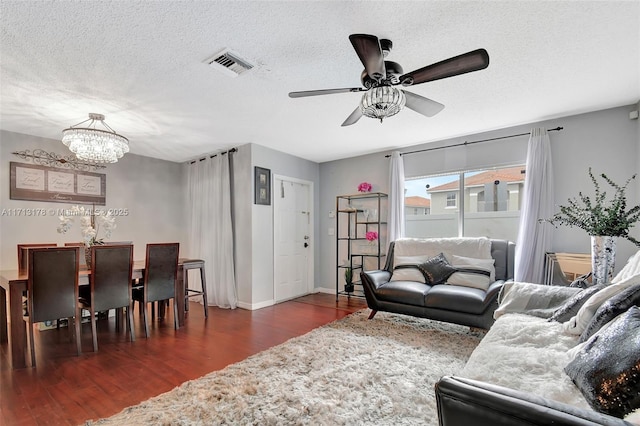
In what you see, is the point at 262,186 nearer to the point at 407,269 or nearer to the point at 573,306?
the point at 407,269

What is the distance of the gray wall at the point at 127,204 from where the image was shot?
3.81 m

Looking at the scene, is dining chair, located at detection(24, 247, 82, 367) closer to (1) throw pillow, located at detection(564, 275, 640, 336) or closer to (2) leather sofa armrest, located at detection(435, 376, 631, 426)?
(2) leather sofa armrest, located at detection(435, 376, 631, 426)

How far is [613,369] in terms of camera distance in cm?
104

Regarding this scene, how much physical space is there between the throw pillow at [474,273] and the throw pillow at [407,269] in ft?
1.20

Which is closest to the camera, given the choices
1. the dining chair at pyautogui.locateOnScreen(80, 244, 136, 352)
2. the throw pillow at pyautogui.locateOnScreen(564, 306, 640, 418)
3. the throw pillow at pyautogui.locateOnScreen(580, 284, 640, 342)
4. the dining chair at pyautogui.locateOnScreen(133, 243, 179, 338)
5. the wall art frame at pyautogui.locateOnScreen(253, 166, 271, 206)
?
the throw pillow at pyautogui.locateOnScreen(564, 306, 640, 418)

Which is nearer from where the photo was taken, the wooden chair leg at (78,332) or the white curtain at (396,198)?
the wooden chair leg at (78,332)

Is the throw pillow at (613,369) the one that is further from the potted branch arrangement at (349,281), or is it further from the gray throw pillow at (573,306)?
the potted branch arrangement at (349,281)

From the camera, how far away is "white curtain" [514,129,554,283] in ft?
11.4

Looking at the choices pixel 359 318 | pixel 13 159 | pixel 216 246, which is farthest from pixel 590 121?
pixel 13 159

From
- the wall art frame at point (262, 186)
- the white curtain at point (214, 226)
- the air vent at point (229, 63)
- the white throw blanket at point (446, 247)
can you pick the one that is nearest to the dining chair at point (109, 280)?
the white curtain at point (214, 226)

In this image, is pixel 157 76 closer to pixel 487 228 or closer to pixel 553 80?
pixel 553 80

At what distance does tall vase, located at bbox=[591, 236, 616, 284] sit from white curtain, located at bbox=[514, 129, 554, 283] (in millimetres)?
839

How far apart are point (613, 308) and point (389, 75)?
1.78 m

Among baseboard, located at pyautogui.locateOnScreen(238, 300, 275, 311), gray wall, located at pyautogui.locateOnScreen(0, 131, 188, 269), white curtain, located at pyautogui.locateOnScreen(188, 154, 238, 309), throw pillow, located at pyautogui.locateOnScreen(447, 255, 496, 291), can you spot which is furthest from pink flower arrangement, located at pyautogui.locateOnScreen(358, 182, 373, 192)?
gray wall, located at pyautogui.locateOnScreen(0, 131, 188, 269)
